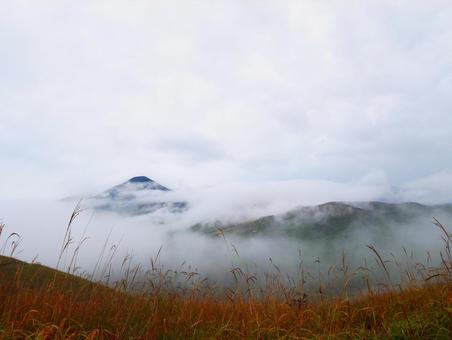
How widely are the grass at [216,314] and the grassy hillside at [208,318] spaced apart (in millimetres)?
11

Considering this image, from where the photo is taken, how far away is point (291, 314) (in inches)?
204

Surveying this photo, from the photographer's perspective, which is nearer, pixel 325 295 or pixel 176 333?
pixel 176 333

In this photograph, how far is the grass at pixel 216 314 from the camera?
13.1 feet

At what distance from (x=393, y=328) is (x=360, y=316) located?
57.8 inches

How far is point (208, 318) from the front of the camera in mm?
5496

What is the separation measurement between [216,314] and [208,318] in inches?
18.9

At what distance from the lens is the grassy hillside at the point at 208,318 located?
155 inches

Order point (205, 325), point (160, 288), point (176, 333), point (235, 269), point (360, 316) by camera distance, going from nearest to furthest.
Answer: point (176, 333) < point (205, 325) < point (360, 316) < point (235, 269) < point (160, 288)

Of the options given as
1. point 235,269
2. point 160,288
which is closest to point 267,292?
point 235,269

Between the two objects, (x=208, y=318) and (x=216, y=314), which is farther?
(x=216, y=314)

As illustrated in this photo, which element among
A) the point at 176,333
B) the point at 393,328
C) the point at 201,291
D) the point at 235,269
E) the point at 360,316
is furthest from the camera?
the point at 201,291

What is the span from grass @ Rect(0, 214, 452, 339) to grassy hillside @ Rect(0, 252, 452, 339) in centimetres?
1

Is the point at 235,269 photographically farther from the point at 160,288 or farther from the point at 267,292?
the point at 160,288

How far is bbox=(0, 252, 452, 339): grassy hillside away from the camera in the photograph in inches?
155
